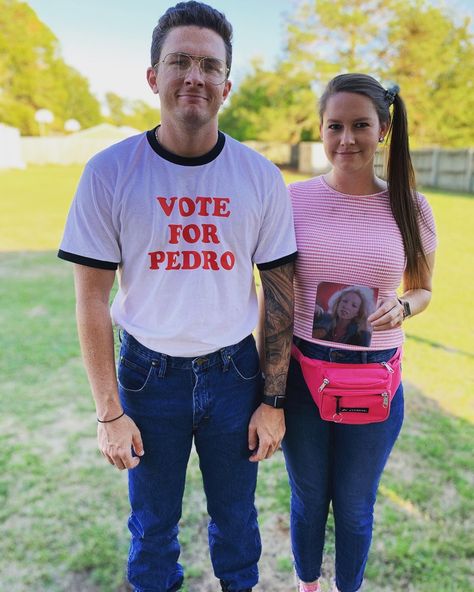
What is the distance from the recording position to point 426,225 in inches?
64.7

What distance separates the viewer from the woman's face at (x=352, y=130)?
1.54 m

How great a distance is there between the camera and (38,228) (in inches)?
386

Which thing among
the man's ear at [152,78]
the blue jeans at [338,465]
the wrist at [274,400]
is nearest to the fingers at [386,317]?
the blue jeans at [338,465]

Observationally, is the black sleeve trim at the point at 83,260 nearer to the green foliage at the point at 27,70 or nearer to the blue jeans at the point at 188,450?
the blue jeans at the point at 188,450

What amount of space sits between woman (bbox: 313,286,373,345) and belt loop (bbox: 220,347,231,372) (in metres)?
0.32

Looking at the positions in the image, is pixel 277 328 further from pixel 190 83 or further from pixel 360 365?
pixel 190 83

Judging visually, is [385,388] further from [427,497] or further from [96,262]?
[427,497]

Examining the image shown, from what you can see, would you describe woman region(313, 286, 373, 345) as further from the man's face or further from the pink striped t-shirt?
the man's face

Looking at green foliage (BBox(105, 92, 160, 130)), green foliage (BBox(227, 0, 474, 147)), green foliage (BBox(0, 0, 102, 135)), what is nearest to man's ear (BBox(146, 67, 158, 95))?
green foliage (BBox(227, 0, 474, 147))

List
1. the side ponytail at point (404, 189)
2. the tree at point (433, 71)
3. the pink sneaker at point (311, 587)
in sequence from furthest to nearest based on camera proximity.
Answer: the tree at point (433, 71) → the pink sneaker at point (311, 587) → the side ponytail at point (404, 189)

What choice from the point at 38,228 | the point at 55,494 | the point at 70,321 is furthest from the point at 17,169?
the point at 55,494

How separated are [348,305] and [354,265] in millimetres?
129

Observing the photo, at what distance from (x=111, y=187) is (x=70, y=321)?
392 cm

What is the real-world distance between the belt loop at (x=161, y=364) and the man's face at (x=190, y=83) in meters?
0.68
